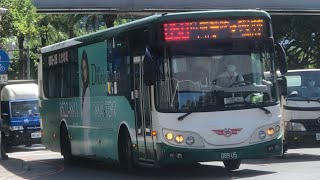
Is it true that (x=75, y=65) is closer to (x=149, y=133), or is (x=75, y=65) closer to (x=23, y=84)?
(x=149, y=133)

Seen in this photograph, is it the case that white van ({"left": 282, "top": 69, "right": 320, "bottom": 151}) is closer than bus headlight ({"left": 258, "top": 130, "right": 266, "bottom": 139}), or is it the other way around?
bus headlight ({"left": 258, "top": 130, "right": 266, "bottom": 139})

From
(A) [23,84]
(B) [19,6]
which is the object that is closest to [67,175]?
(B) [19,6]

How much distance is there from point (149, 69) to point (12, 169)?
666cm

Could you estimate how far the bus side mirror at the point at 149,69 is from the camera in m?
12.6

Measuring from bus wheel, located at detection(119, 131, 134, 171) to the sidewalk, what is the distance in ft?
8.58

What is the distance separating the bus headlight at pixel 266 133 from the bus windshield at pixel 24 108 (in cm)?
1927

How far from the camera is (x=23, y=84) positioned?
105ft

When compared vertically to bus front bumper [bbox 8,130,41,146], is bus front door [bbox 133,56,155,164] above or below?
→ above

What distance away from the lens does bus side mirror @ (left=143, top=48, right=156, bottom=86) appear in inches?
497

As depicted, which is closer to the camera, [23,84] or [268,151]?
[268,151]

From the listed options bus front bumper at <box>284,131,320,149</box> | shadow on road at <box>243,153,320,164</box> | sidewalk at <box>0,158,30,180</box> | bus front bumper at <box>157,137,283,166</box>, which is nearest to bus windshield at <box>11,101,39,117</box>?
sidewalk at <box>0,158,30,180</box>

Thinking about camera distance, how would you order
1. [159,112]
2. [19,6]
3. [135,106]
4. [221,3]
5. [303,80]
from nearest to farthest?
[159,112] → [135,106] → [303,80] → [19,6] → [221,3]

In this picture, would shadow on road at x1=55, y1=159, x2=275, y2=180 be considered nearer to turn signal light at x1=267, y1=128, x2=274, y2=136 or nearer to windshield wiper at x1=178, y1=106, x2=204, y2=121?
turn signal light at x1=267, y1=128, x2=274, y2=136

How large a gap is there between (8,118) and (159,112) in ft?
62.4
